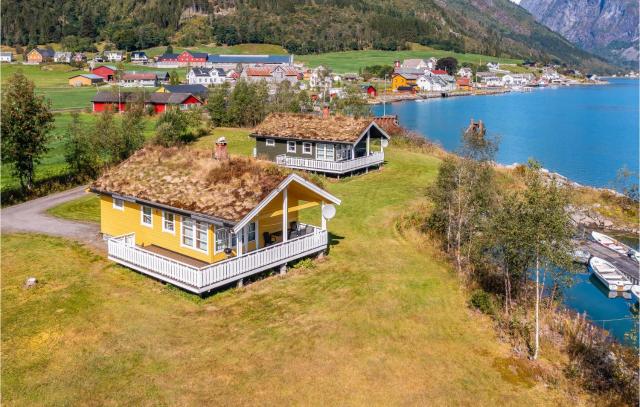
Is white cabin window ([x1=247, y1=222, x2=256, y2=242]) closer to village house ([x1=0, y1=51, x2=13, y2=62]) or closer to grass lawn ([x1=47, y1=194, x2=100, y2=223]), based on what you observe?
grass lawn ([x1=47, y1=194, x2=100, y2=223])

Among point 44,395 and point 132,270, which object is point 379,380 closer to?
point 44,395

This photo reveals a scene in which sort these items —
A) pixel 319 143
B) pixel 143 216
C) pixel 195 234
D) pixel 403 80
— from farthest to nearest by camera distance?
pixel 403 80, pixel 319 143, pixel 143 216, pixel 195 234

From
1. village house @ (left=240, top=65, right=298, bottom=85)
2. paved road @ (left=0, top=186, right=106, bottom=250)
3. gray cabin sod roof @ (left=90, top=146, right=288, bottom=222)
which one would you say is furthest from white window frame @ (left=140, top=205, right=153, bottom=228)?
village house @ (left=240, top=65, right=298, bottom=85)

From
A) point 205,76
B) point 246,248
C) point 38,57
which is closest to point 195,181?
point 246,248

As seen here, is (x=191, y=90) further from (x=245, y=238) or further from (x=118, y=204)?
(x=245, y=238)

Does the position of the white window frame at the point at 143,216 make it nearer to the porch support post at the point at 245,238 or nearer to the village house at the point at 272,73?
the porch support post at the point at 245,238
